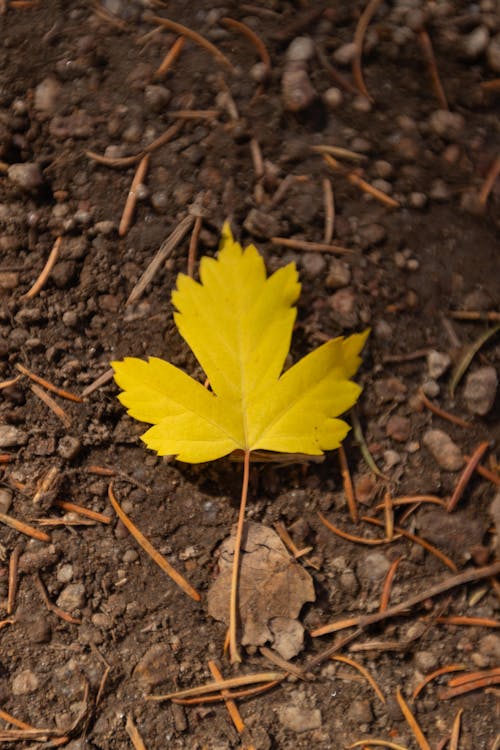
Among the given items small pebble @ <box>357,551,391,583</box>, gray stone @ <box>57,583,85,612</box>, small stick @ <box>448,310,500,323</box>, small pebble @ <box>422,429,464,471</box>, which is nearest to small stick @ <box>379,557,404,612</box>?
small pebble @ <box>357,551,391,583</box>

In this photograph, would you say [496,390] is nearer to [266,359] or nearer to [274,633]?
[266,359]

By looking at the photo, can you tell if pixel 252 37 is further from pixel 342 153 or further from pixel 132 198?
pixel 132 198

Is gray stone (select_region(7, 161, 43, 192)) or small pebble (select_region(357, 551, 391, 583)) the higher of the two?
gray stone (select_region(7, 161, 43, 192))

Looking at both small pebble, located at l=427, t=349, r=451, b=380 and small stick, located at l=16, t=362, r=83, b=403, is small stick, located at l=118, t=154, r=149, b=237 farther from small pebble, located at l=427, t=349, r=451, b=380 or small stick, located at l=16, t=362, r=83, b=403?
small pebble, located at l=427, t=349, r=451, b=380

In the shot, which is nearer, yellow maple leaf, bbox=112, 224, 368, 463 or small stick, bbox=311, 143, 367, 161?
yellow maple leaf, bbox=112, 224, 368, 463

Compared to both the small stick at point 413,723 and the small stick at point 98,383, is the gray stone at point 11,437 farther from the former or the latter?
the small stick at point 413,723
